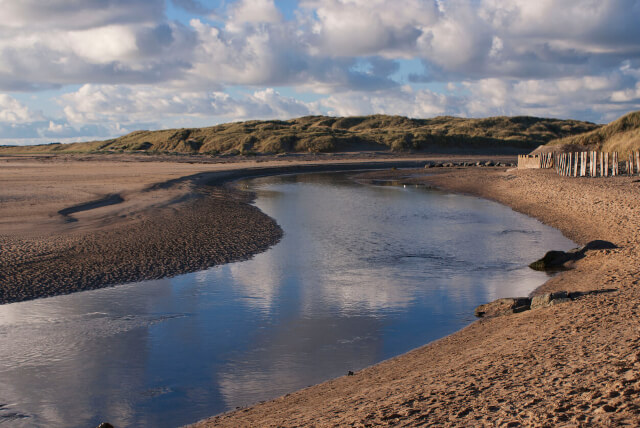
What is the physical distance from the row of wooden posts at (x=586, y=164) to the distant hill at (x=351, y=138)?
3738 centimetres

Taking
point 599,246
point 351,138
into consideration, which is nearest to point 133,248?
point 599,246

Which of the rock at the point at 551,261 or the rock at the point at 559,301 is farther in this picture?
the rock at the point at 551,261

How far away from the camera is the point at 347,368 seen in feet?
24.7

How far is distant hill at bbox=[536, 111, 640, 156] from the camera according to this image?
37.4 metres

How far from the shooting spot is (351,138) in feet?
265

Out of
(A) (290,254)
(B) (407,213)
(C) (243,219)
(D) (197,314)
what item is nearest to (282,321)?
(D) (197,314)

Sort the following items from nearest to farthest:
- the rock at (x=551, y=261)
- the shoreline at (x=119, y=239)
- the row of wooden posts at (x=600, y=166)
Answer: the shoreline at (x=119, y=239), the rock at (x=551, y=261), the row of wooden posts at (x=600, y=166)

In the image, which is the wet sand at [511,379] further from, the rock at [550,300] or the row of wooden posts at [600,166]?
the row of wooden posts at [600,166]

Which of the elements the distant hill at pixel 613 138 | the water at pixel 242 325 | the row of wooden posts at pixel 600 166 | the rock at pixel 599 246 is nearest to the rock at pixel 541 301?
the water at pixel 242 325

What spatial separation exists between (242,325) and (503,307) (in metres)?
4.24

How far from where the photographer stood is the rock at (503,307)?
9.20 meters

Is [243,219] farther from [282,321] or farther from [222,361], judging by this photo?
[222,361]

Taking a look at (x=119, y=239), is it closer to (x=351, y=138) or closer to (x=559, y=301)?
(x=559, y=301)

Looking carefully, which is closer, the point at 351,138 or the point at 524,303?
the point at 524,303
